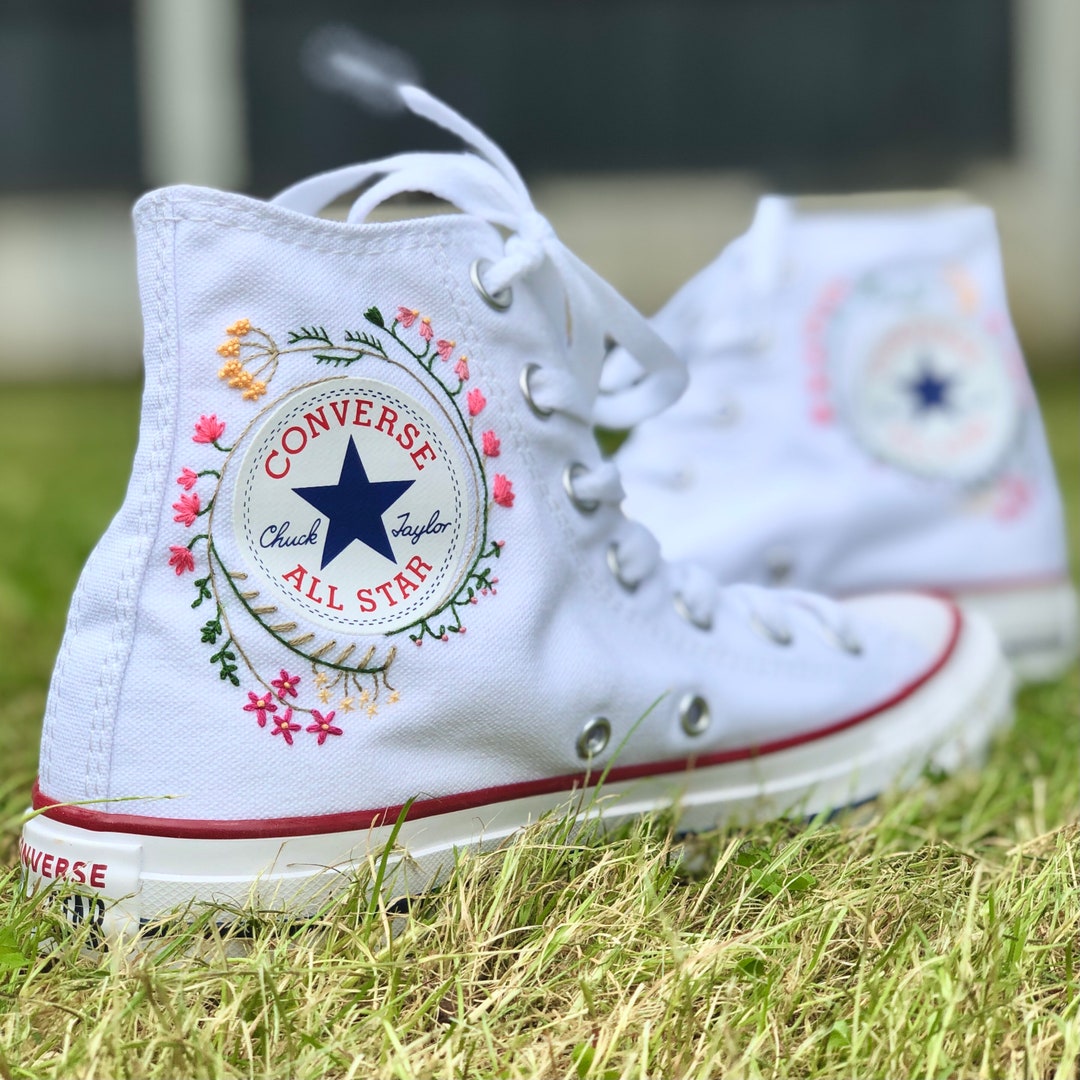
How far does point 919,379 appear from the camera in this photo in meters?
1.73

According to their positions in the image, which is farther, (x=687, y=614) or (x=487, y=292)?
(x=687, y=614)

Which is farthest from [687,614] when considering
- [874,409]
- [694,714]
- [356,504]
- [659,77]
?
[659,77]

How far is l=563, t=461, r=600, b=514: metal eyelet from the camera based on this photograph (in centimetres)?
105

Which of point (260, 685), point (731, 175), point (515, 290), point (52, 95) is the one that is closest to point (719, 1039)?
point (260, 685)

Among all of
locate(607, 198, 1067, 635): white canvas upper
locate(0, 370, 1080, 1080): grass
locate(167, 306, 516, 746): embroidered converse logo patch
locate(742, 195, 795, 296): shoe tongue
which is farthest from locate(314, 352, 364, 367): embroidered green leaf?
locate(742, 195, 795, 296): shoe tongue

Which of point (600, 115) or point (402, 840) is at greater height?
point (600, 115)

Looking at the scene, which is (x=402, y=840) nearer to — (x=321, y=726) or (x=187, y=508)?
(x=321, y=726)

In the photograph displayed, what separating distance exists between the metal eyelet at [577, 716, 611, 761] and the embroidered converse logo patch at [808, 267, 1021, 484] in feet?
2.61

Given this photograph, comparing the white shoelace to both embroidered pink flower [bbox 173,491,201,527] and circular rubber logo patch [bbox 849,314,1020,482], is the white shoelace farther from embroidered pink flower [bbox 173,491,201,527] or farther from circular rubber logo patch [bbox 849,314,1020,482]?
circular rubber logo patch [bbox 849,314,1020,482]

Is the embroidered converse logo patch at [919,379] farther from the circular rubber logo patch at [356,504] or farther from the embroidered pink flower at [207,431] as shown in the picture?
the embroidered pink flower at [207,431]

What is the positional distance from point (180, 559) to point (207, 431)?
84mm

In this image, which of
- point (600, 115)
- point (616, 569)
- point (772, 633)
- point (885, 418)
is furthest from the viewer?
point (600, 115)

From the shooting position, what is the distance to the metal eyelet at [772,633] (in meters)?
1.21

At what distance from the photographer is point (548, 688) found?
97 cm
